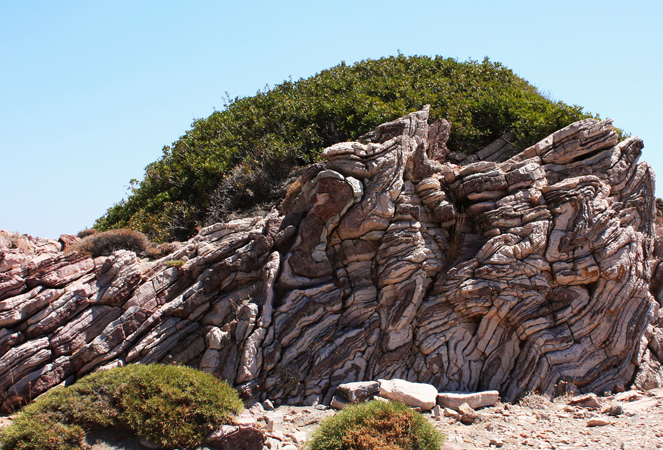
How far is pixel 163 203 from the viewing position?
1054 inches

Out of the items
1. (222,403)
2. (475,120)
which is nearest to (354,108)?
(475,120)

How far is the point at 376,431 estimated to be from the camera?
35.8ft

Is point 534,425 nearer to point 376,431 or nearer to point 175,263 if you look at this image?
point 376,431

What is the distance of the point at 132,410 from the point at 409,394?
660 cm

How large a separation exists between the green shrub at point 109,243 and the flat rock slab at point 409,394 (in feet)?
35.8

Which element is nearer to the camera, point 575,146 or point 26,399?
point 26,399

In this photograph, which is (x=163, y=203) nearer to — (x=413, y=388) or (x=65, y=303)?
(x=65, y=303)

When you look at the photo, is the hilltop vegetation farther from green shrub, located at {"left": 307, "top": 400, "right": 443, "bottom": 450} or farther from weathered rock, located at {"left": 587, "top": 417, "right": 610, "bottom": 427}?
green shrub, located at {"left": 307, "top": 400, "right": 443, "bottom": 450}

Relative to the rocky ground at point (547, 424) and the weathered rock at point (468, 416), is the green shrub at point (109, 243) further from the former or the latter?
the weathered rock at point (468, 416)

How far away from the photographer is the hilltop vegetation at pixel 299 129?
944 inches

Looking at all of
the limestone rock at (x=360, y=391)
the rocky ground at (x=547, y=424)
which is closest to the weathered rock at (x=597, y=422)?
the rocky ground at (x=547, y=424)

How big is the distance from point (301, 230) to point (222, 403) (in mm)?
6817

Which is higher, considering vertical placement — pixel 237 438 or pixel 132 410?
pixel 132 410

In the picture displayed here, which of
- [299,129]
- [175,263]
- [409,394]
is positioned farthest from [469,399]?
[299,129]
